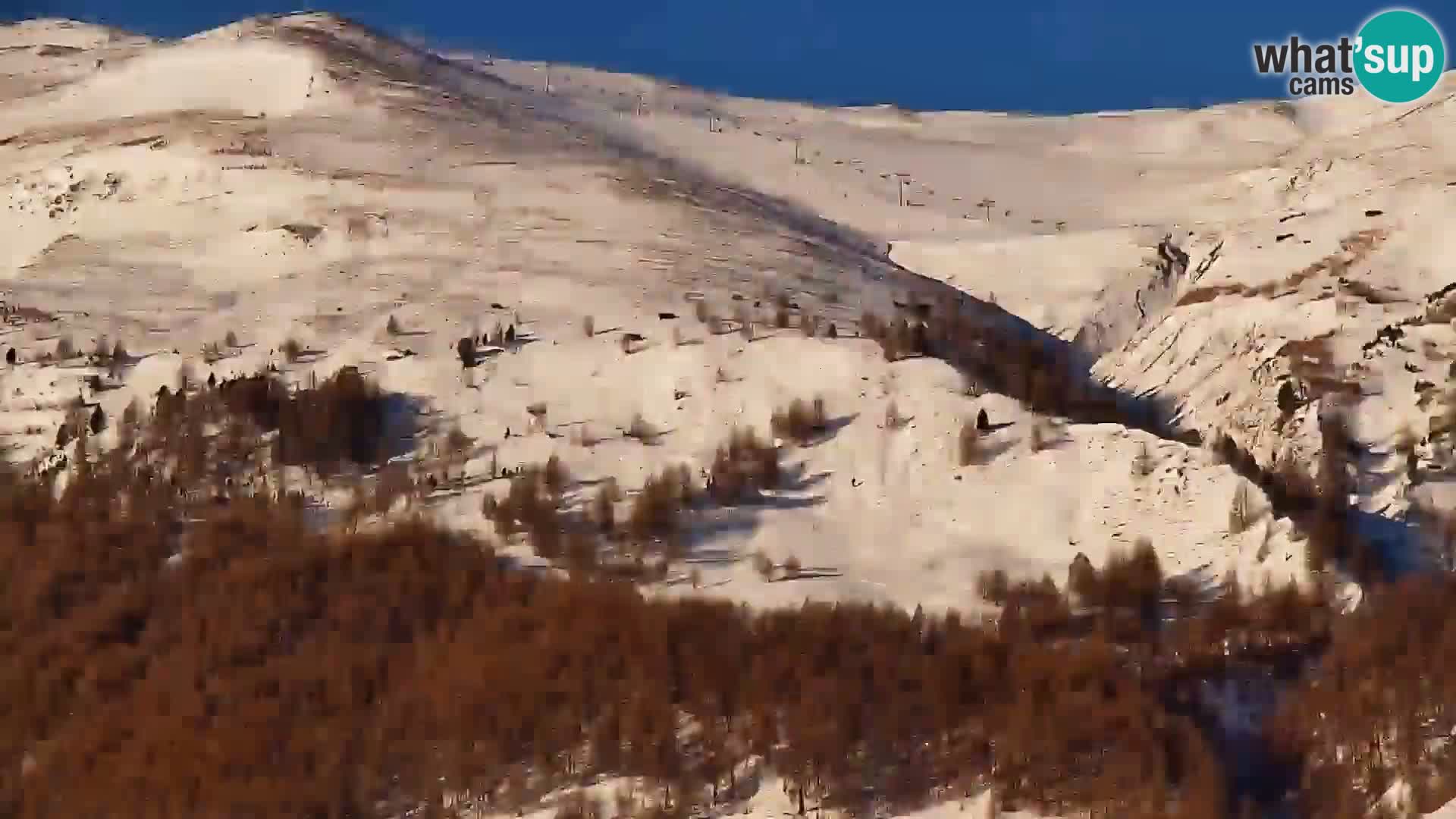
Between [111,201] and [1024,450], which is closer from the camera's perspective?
[1024,450]

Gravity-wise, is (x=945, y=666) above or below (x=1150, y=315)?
below

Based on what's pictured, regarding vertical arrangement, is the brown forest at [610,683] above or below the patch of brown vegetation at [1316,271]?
below

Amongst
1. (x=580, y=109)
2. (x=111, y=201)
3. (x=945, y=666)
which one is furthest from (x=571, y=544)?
(x=580, y=109)

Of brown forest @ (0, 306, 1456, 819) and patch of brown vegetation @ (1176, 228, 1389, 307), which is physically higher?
patch of brown vegetation @ (1176, 228, 1389, 307)

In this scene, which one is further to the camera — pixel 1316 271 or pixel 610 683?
pixel 1316 271

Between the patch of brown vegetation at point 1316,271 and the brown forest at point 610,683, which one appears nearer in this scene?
the brown forest at point 610,683

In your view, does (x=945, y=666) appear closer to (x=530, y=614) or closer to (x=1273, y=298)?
(x=530, y=614)

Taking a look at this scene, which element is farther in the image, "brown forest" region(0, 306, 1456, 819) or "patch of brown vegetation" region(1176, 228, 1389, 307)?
"patch of brown vegetation" region(1176, 228, 1389, 307)

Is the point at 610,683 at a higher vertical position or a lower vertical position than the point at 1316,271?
lower
